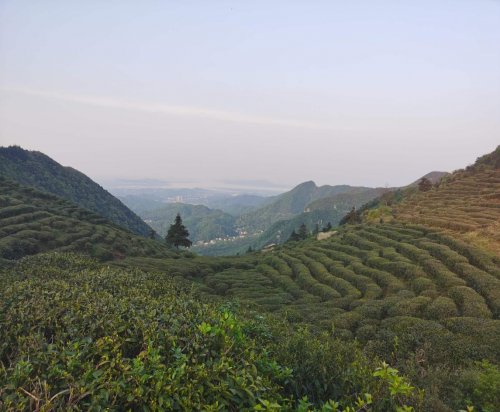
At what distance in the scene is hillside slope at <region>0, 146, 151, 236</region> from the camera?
15062 centimetres

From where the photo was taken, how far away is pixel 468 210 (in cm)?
4488

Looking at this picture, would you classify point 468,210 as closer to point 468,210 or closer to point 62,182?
point 468,210

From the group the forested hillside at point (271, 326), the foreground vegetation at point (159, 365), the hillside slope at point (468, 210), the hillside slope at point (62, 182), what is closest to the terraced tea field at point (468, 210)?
the hillside slope at point (468, 210)

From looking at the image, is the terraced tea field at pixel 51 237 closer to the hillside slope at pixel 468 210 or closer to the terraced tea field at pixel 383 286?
Answer: the terraced tea field at pixel 383 286

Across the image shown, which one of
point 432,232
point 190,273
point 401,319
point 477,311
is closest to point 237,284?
point 190,273

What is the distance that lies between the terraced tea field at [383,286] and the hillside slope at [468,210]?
2814mm

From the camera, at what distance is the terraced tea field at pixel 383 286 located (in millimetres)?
20047

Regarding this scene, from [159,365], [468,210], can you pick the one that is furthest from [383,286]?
[159,365]

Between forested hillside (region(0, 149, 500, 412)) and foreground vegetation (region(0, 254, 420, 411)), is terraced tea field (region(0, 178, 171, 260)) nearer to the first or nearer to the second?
forested hillside (region(0, 149, 500, 412))

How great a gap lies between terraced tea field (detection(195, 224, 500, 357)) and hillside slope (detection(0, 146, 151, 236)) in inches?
4742

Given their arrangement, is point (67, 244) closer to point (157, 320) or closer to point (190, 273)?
point (190, 273)

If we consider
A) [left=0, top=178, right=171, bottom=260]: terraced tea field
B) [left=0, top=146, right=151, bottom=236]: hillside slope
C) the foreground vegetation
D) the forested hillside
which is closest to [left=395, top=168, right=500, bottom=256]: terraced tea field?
the forested hillside

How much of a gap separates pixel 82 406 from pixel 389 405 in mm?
6157

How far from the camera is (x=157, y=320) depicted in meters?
8.71
